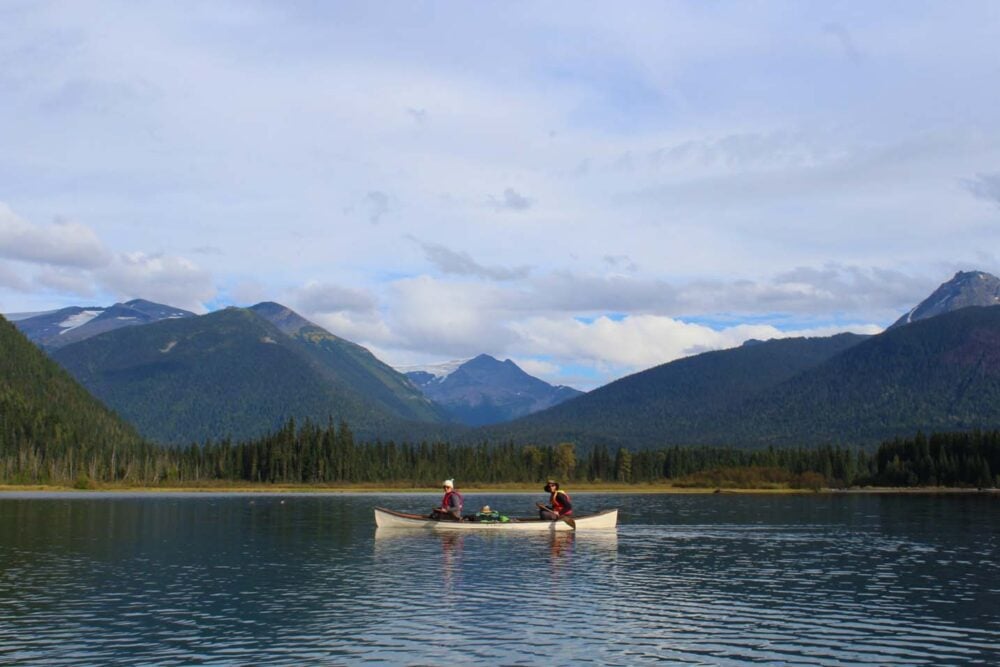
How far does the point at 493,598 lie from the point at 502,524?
43219 mm

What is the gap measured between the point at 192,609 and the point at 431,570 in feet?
65.1

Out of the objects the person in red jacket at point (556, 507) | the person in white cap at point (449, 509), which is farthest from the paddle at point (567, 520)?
the person in white cap at point (449, 509)

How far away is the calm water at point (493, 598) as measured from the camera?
135 feet

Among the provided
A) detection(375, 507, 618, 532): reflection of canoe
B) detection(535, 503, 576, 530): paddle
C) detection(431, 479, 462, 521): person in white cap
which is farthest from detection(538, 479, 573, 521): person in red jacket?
detection(431, 479, 462, 521): person in white cap

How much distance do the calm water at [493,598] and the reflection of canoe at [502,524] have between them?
1.96m

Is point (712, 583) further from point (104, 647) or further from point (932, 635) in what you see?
point (104, 647)

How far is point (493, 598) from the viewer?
5497cm

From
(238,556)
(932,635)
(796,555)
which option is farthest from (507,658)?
(796,555)

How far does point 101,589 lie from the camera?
5694 centimetres

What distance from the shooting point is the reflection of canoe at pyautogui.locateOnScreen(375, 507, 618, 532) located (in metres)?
97.8

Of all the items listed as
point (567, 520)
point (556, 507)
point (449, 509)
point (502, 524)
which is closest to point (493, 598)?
point (502, 524)

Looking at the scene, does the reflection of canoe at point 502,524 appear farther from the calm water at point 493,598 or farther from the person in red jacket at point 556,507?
the calm water at point 493,598

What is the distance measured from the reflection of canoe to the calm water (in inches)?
77.1

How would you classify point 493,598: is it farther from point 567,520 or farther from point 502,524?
point 567,520
